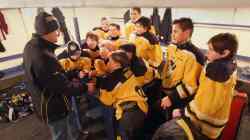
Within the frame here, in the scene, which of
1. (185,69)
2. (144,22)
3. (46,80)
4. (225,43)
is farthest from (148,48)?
(46,80)

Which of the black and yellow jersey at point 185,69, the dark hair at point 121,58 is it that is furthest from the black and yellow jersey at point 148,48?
→ the dark hair at point 121,58

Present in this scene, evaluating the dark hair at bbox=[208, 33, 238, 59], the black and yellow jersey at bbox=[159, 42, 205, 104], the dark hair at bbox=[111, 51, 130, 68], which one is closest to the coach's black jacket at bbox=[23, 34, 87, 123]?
the dark hair at bbox=[111, 51, 130, 68]

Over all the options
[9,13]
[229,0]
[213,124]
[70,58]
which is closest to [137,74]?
[213,124]

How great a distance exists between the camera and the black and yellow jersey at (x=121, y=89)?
145 cm

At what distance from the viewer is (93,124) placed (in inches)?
93.0

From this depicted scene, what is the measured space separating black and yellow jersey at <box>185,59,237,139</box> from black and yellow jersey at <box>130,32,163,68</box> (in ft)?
3.27

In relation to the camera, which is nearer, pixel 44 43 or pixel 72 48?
pixel 44 43

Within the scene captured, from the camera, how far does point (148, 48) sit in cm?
209

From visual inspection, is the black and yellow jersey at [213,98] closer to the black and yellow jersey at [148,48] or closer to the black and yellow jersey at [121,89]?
the black and yellow jersey at [121,89]

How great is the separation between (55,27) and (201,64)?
1.12 metres

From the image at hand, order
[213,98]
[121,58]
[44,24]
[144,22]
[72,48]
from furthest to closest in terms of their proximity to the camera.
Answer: [144,22] < [72,48] < [121,58] < [44,24] < [213,98]

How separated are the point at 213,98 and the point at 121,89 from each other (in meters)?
0.67

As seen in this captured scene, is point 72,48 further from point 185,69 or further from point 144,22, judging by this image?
point 185,69

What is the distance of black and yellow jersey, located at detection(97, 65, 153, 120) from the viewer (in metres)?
1.45
